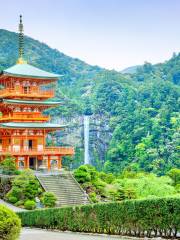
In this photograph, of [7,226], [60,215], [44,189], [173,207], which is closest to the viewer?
[7,226]

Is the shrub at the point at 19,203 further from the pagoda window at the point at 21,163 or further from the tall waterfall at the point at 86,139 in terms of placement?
the tall waterfall at the point at 86,139

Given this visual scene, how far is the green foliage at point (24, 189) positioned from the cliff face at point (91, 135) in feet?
147

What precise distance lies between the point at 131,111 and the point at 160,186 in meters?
48.7

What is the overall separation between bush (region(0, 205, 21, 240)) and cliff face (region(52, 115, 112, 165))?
66.7m

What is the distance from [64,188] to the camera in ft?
142

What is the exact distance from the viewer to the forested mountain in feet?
257

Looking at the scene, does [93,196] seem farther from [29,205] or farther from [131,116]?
[131,116]

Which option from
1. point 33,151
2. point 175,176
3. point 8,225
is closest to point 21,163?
point 33,151

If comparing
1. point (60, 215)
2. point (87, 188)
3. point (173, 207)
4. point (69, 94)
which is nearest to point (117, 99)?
point (69, 94)

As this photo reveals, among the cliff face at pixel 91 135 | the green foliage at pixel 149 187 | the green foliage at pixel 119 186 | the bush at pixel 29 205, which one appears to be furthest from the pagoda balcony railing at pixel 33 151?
the cliff face at pixel 91 135

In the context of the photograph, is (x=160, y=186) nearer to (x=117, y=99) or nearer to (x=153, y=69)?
(x=117, y=99)

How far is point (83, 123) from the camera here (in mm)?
91000

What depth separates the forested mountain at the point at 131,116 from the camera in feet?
257

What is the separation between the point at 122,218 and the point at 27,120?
24.2 m
